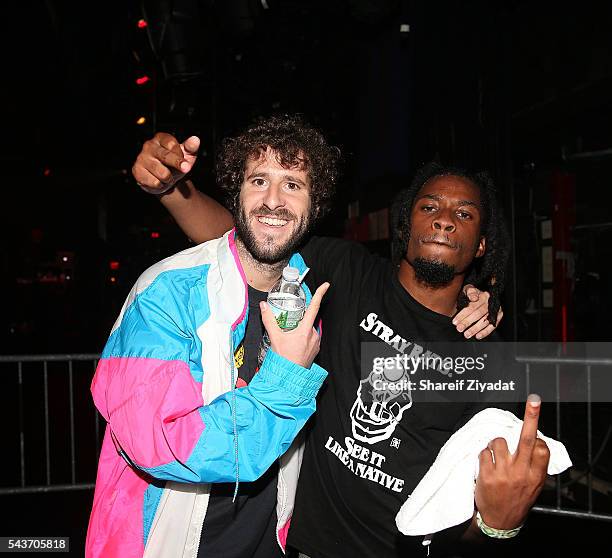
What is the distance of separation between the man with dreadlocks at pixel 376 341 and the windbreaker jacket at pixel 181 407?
339 mm

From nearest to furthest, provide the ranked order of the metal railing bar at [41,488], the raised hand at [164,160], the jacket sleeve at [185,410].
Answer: the jacket sleeve at [185,410] → the raised hand at [164,160] → the metal railing bar at [41,488]

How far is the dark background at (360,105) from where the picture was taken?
511 cm

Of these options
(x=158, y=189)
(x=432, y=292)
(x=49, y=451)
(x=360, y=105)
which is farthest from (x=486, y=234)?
(x=360, y=105)

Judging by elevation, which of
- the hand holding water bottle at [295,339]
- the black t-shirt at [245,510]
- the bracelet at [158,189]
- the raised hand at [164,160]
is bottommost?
the black t-shirt at [245,510]

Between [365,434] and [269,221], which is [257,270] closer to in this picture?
[269,221]

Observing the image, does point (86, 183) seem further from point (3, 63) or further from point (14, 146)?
point (3, 63)

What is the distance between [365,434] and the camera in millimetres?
2332

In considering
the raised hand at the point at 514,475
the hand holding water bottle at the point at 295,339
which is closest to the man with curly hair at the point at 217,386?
the hand holding water bottle at the point at 295,339

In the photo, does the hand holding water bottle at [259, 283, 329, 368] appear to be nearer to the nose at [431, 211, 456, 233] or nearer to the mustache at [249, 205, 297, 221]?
the mustache at [249, 205, 297, 221]

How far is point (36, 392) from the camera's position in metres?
8.51

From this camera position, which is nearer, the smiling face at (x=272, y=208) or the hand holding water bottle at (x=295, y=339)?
the hand holding water bottle at (x=295, y=339)

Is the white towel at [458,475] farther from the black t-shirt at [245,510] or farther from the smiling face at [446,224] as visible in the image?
the smiling face at [446,224]

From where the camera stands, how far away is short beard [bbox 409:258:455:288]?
8.38 feet

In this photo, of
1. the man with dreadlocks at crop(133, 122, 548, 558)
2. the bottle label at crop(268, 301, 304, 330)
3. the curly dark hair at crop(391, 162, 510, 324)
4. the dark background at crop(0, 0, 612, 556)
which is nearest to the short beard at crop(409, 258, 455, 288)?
the man with dreadlocks at crop(133, 122, 548, 558)
